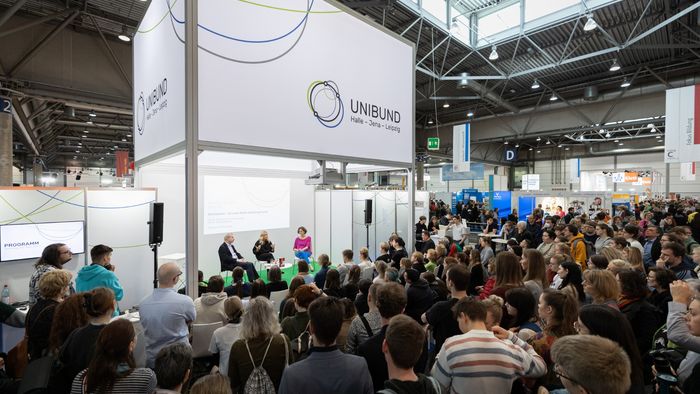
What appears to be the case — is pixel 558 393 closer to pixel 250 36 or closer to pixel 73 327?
pixel 73 327

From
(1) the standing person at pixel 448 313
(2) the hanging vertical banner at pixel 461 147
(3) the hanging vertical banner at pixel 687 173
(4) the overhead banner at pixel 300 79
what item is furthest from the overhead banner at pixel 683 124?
(3) the hanging vertical banner at pixel 687 173

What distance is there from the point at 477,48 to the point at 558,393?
8.06m

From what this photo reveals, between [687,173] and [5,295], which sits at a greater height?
[687,173]

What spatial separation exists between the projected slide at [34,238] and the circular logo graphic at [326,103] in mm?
3844

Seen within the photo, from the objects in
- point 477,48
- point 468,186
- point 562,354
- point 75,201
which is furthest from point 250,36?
point 468,186

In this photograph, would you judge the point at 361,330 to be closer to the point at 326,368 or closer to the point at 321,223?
the point at 326,368

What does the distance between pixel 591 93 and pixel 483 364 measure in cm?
1204

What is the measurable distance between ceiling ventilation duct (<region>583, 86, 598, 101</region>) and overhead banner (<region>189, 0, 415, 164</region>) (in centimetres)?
895

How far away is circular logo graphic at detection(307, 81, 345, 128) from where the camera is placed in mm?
3469

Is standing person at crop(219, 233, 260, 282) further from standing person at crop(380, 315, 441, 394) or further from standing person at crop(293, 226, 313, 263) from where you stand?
standing person at crop(380, 315, 441, 394)

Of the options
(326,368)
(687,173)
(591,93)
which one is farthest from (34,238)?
(687,173)

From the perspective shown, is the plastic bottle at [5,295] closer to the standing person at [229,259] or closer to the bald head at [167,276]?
the standing person at [229,259]

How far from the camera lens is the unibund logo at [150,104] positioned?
322 centimetres

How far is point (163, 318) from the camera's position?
2359 mm
